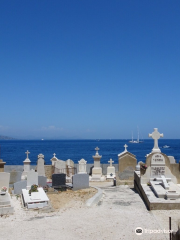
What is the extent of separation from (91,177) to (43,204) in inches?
361

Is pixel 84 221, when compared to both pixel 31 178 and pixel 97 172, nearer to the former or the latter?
pixel 31 178

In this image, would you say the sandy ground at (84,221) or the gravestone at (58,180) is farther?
the gravestone at (58,180)

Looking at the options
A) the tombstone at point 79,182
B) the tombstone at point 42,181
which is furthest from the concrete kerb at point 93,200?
the tombstone at point 42,181

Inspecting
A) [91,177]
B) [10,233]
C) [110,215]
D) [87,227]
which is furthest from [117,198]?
[91,177]

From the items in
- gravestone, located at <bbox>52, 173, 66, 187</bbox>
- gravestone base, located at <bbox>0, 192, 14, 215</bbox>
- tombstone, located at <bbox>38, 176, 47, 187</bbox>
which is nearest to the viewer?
gravestone base, located at <bbox>0, 192, 14, 215</bbox>

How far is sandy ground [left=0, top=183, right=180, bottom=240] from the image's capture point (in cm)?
706

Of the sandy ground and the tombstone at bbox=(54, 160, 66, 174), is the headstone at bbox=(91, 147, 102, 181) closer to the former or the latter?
the tombstone at bbox=(54, 160, 66, 174)

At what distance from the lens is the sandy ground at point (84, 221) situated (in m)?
7.06

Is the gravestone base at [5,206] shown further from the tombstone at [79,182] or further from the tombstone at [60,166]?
the tombstone at [60,166]

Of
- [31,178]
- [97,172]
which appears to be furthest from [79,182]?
[97,172]

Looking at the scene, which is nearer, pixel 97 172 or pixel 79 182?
pixel 79 182

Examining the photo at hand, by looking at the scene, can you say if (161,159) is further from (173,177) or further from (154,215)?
(154,215)

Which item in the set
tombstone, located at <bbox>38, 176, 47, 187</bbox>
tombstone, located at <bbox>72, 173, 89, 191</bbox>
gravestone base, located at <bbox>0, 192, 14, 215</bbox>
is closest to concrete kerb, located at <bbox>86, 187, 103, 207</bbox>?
tombstone, located at <bbox>72, 173, 89, 191</bbox>

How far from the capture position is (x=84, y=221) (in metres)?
8.10
